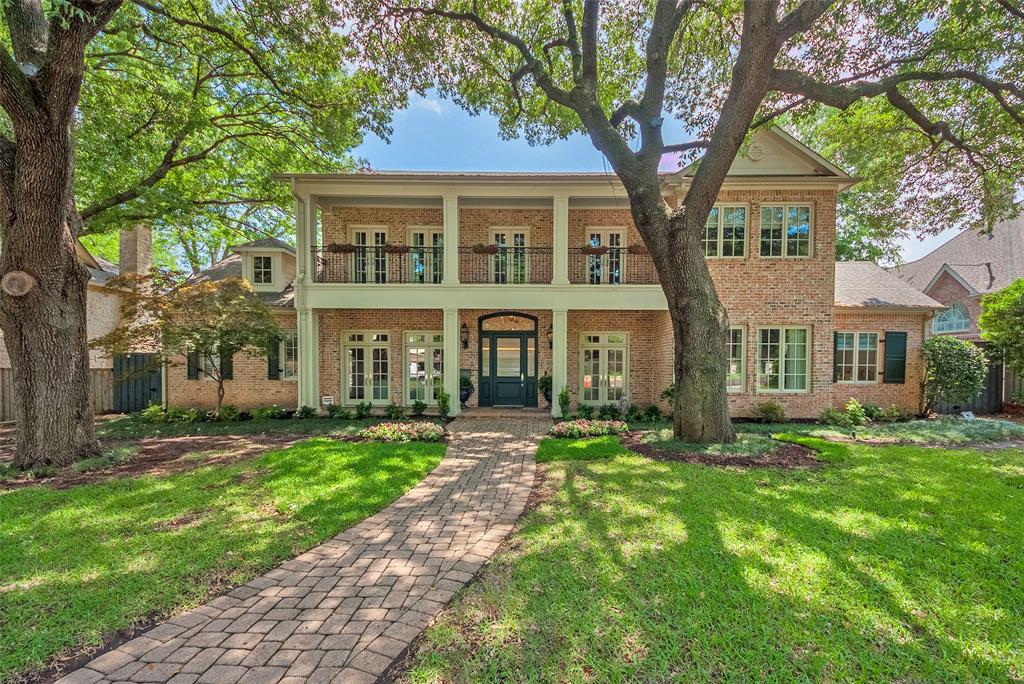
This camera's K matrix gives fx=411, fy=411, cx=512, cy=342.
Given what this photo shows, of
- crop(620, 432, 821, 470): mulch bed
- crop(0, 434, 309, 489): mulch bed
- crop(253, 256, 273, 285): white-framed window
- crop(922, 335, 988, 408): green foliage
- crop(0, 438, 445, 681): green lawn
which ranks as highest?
crop(253, 256, 273, 285): white-framed window

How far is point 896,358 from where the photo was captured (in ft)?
36.8

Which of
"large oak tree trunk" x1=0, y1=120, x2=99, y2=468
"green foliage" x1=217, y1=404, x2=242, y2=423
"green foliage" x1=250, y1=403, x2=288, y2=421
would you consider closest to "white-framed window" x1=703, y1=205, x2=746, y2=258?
"green foliage" x1=250, y1=403, x2=288, y2=421

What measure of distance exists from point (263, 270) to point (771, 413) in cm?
1474

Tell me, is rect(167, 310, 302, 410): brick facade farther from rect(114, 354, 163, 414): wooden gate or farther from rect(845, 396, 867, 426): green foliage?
rect(845, 396, 867, 426): green foliage

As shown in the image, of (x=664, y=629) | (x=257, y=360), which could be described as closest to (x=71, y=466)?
(x=257, y=360)

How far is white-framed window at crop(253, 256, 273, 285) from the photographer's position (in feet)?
40.8

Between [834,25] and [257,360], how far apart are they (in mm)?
15866

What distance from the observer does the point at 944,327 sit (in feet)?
62.8

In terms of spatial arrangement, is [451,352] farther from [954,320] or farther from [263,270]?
[954,320]

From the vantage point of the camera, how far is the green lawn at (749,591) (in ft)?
7.42

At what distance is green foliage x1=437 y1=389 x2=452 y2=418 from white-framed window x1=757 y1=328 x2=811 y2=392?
801 cm

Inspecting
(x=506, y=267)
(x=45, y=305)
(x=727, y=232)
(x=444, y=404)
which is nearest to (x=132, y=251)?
(x=45, y=305)

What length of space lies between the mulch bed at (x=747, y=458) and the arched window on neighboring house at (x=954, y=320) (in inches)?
694

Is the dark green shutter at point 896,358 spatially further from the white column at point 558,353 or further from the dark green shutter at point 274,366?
the dark green shutter at point 274,366
